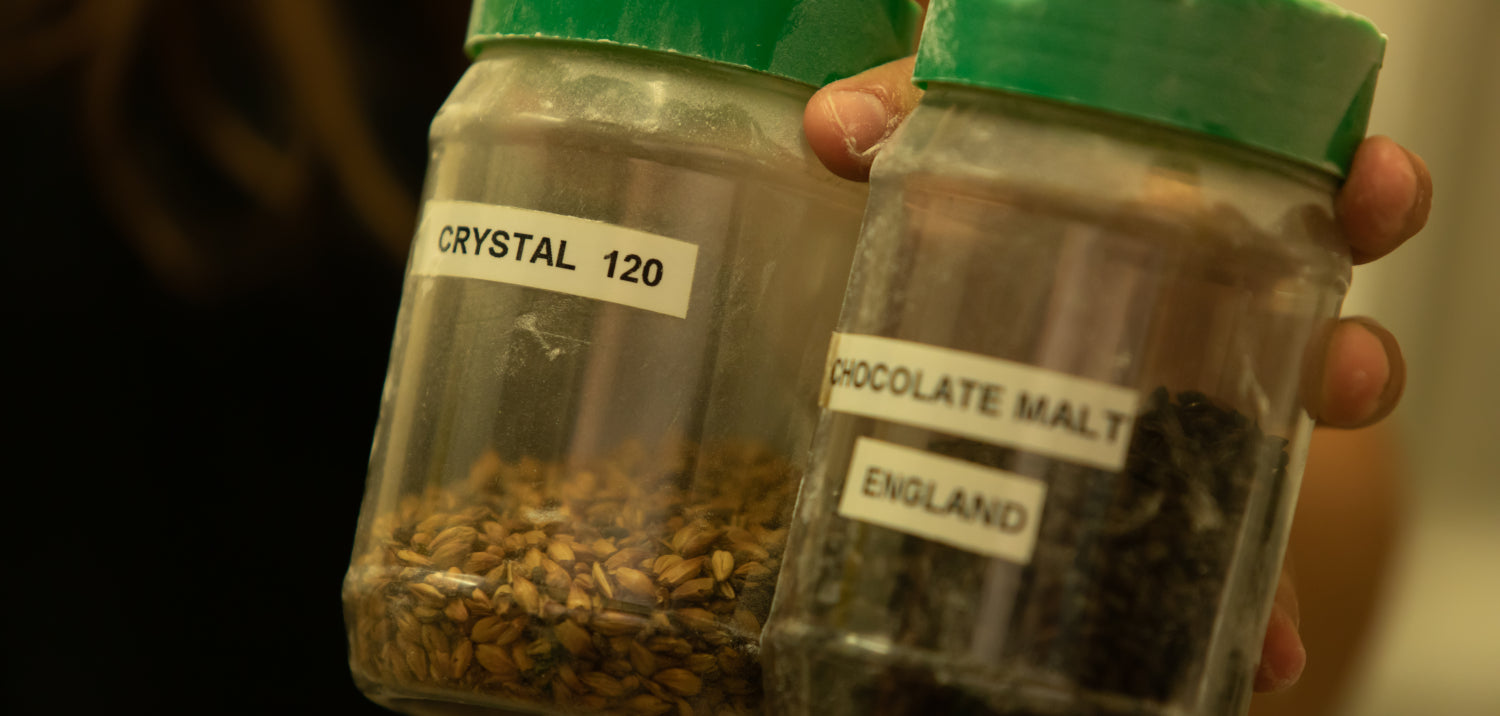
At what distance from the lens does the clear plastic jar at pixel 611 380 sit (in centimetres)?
56

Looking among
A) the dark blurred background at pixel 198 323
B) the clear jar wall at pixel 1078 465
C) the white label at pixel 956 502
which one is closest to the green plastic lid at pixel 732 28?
the clear jar wall at pixel 1078 465

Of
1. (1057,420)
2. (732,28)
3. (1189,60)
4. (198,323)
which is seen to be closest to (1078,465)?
→ (1057,420)

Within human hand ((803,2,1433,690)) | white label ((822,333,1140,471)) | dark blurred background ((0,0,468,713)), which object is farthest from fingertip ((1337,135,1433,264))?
dark blurred background ((0,0,468,713))

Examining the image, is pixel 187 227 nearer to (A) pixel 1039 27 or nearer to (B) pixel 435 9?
(B) pixel 435 9

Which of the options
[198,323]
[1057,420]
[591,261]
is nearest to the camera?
[1057,420]

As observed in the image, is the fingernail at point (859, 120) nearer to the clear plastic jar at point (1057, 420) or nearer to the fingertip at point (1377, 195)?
the clear plastic jar at point (1057, 420)

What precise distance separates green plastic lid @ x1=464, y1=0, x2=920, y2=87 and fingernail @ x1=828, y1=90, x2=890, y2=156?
3cm

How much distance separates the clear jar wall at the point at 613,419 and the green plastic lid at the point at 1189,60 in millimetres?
139

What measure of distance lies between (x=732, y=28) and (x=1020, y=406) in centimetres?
24

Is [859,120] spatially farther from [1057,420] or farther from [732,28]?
[1057,420]

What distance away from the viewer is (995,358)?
→ 18.6 inches

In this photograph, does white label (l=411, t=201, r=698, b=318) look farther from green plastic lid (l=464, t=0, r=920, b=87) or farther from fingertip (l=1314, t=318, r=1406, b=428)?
fingertip (l=1314, t=318, r=1406, b=428)

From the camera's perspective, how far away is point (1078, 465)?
18.2 inches

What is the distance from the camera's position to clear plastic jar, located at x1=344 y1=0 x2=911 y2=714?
1.84ft
